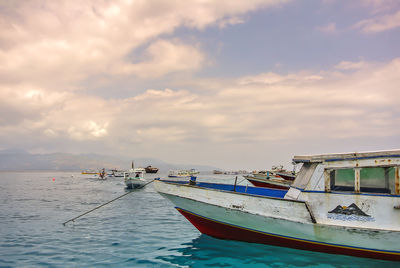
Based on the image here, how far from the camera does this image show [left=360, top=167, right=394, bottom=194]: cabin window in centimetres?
870

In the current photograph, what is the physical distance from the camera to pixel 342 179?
9.30 meters

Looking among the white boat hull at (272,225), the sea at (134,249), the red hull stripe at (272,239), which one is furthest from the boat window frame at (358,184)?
the sea at (134,249)

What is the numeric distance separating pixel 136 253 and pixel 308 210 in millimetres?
6694

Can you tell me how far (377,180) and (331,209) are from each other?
1860 mm

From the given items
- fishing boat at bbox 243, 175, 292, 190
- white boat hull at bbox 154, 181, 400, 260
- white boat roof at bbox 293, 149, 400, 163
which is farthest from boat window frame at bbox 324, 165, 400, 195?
fishing boat at bbox 243, 175, 292, 190

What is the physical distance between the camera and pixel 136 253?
10.6 metres

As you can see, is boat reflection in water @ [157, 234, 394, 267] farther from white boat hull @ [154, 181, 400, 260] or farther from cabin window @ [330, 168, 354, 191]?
cabin window @ [330, 168, 354, 191]

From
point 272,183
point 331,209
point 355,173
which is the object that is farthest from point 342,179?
point 272,183

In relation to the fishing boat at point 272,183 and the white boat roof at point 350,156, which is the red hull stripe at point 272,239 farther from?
the fishing boat at point 272,183

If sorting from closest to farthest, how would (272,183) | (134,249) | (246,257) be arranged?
(246,257) → (134,249) → (272,183)

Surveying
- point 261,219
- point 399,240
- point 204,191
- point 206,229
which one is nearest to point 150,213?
point 206,229

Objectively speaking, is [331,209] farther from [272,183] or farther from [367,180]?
[272,183]

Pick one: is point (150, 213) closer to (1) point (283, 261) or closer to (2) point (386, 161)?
(1) point (283, 261)

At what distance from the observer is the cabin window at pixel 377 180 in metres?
8.70
